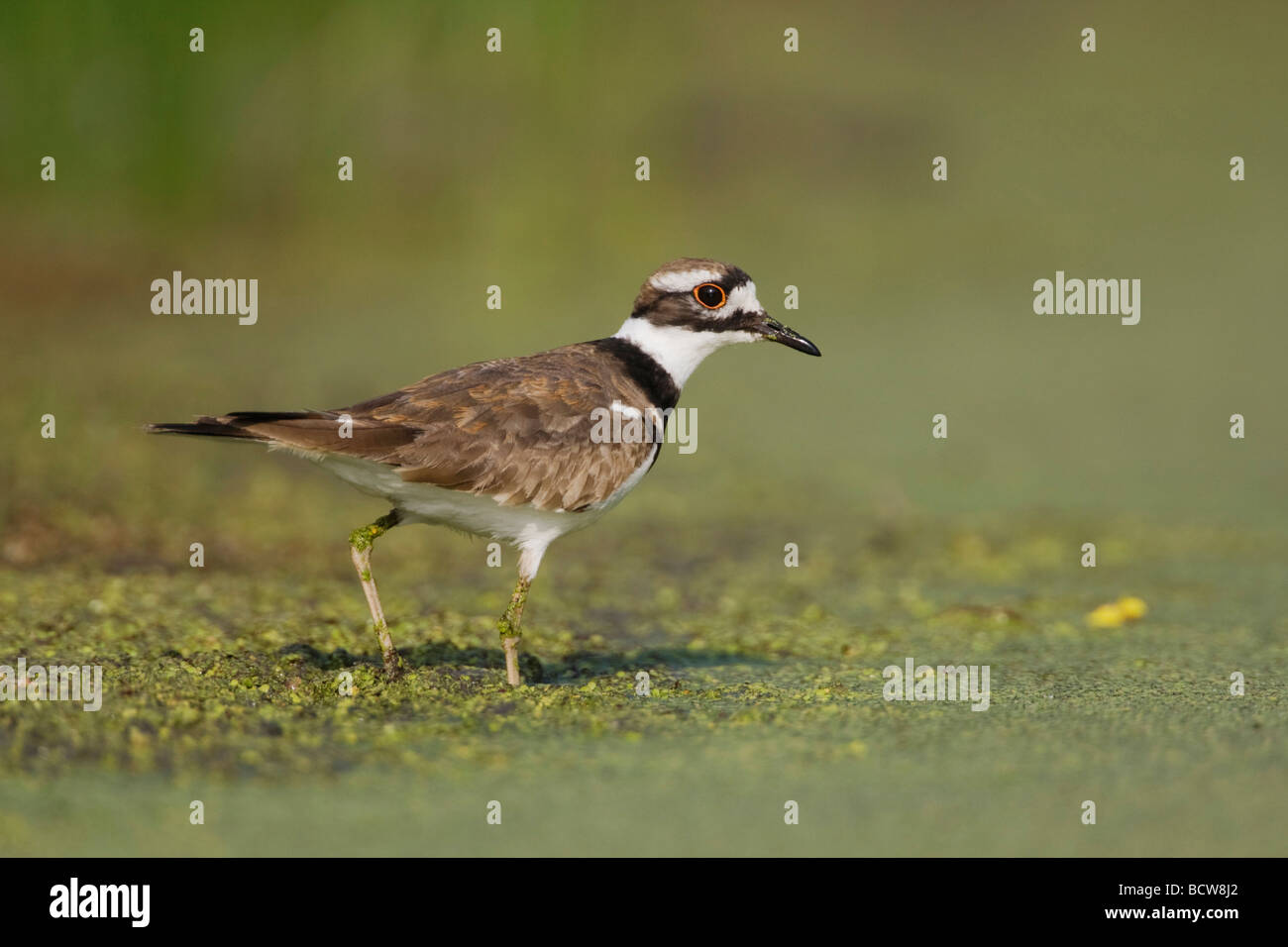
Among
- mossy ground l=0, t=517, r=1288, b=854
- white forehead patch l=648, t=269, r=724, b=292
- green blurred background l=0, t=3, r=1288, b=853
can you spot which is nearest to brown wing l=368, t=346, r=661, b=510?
white forehead patch l=648, t=269, r=724, b=292

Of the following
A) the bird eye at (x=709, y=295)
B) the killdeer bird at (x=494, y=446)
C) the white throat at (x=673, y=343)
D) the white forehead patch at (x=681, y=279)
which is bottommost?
the killdeer bird at (x=494, y=446)

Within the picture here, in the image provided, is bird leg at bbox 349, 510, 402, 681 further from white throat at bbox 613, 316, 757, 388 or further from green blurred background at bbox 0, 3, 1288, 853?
white throat at bbox 613, 316, 757, 388

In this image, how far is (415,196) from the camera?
1476cm

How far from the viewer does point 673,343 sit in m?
7.30

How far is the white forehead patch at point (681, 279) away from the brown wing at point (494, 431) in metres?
0.60

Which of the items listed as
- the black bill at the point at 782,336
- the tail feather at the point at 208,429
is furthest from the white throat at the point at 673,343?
the tail feather at the point at 208,429

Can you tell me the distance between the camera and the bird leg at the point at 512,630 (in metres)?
6.47

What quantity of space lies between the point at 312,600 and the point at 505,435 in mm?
2062

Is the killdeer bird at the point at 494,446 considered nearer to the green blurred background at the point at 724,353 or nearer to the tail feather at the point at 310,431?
the tail feather at the point at 310,431

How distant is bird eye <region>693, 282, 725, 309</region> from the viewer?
23.8ft

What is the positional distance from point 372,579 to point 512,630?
2.01 ft

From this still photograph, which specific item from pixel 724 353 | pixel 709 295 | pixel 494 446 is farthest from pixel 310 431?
pixel 724 353
